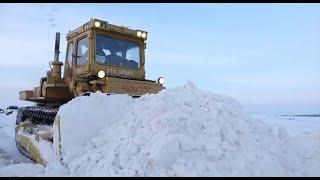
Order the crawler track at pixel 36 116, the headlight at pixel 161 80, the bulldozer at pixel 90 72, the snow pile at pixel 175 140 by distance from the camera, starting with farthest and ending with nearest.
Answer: the headlight at pixel 161 80 → the crawler track at pixel 36 116 → the bulldozer at pixel 90 72 → the snow pile at pixel 175 140

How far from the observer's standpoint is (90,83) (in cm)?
807

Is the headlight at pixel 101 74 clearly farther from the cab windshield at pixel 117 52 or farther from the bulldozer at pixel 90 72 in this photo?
the cab windshield at pixel 117 52

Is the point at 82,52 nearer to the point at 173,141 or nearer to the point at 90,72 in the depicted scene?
the point at 90,72

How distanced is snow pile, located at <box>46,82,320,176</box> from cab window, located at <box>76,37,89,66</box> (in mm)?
1877

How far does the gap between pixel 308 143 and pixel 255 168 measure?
168cm

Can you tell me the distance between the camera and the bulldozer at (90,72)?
26.3ft

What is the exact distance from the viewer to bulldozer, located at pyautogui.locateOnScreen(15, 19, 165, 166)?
8.02 m

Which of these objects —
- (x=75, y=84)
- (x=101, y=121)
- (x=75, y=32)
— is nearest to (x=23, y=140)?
(x=75, y=84)

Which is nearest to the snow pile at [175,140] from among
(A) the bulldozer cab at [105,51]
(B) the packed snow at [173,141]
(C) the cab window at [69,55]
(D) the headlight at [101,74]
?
(B) the packed snow at [173,141]

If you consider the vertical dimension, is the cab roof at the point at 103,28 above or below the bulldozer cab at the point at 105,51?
above

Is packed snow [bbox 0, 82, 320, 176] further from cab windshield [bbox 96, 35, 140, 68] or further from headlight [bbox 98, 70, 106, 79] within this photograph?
cab windshield [bbox 96, 35, 140, 68]

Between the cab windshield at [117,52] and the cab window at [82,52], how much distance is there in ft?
0.96

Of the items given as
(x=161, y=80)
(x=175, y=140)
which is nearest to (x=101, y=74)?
(x=161, y=80)

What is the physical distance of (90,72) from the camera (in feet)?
26.7
